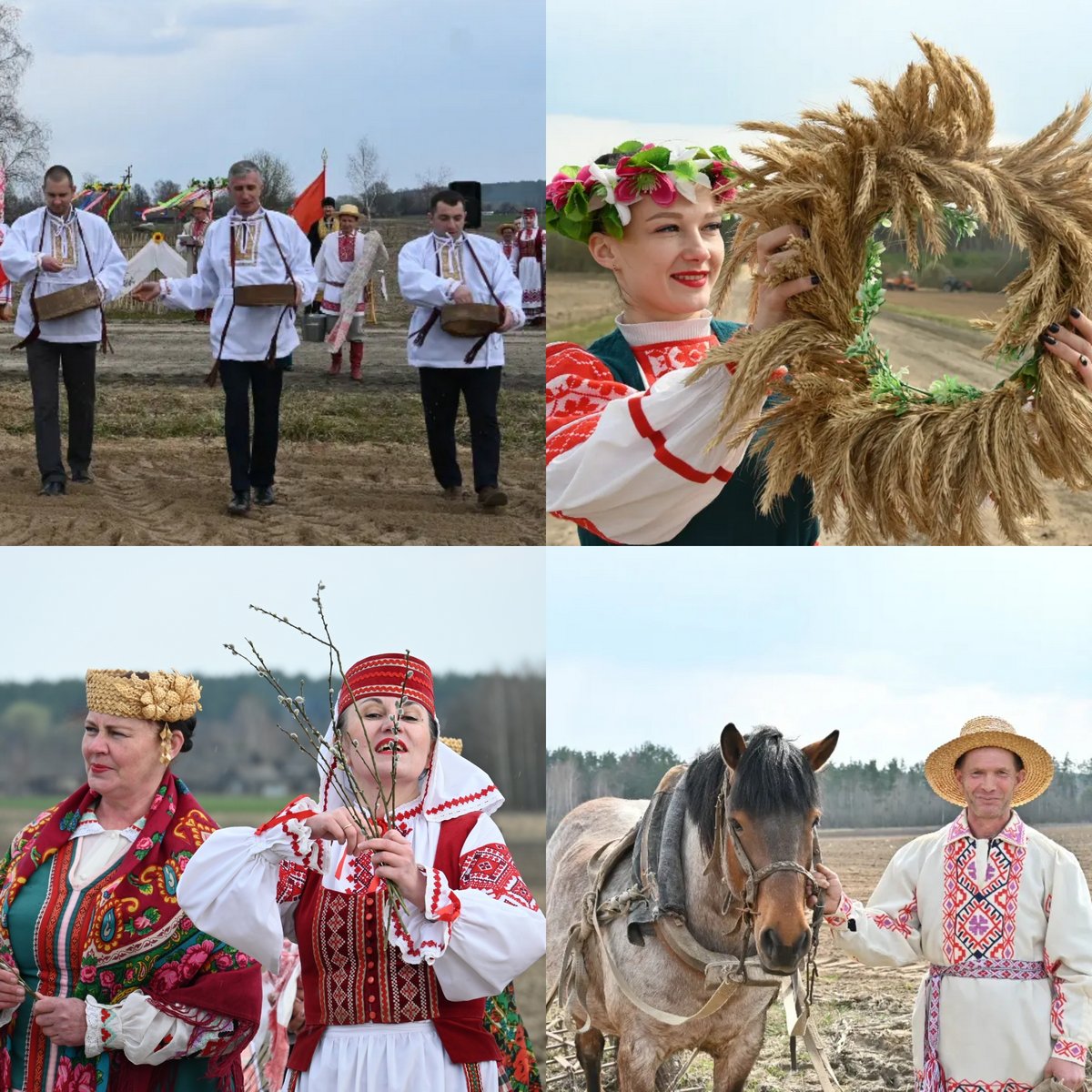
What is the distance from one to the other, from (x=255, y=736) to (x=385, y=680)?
6415 millimetres

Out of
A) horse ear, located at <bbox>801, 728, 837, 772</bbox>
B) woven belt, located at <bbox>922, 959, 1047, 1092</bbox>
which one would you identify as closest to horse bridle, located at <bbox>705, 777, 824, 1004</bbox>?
horse ear, located at <bbox>801, 728, 837, 772</bbox>

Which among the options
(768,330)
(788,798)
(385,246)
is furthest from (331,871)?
(385,246)

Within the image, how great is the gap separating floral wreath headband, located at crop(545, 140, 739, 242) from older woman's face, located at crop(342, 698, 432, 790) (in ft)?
4.13

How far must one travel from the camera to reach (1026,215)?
273cm

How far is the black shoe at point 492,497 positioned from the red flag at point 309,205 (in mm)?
1730

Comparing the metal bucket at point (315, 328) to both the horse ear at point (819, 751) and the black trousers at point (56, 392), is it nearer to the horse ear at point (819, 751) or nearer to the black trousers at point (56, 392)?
the black trousers at point (56, 392)

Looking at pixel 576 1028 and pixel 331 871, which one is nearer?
pixel 331 871

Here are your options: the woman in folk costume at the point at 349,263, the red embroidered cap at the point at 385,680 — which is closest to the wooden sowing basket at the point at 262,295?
the woman in folk costume at the point at 349,263

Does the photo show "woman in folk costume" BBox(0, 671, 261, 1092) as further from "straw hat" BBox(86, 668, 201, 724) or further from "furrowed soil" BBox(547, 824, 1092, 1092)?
"furrowed soil" BBox(547, 824, 1092, 1092)

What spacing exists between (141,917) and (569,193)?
6.31ft

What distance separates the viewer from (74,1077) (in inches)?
125

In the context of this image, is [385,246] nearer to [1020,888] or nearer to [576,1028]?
[576,1028]

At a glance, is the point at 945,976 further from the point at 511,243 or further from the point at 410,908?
the point at 511,243

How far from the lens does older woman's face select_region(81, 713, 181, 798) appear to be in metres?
3.27
